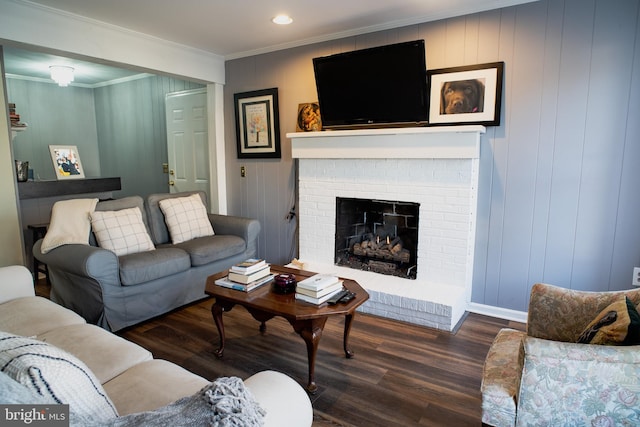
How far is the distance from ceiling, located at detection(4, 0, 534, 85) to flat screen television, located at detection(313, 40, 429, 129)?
1.01 feet

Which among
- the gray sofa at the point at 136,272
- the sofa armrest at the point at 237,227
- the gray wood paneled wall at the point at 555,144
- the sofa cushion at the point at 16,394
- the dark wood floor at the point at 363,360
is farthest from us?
the sofa armrest at the point at 237,227

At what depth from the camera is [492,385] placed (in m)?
1.43

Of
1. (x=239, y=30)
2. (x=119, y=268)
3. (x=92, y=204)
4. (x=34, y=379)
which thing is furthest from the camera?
(x=239, y=30)

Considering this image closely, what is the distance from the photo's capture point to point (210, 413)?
2.85 ft

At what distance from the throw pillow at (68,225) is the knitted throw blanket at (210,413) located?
237 cm

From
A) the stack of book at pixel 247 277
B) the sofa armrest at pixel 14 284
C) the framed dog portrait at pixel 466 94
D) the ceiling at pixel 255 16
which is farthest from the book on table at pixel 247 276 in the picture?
the ceiling at pixel 255 16

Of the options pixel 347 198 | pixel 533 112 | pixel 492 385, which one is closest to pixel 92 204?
pixel 347 198

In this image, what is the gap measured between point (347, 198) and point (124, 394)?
8.30 feet

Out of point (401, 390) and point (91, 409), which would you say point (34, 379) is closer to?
point (91, 409)

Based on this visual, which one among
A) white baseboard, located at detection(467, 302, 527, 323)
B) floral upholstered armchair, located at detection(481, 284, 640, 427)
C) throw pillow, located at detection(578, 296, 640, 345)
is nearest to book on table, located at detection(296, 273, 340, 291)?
floral upholstered armchair, located at detection(481, 284, 640, 427)

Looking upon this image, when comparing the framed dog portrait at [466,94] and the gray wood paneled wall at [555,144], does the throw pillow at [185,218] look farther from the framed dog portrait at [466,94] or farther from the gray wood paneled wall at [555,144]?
the gray wood paneled wall at [555,144]

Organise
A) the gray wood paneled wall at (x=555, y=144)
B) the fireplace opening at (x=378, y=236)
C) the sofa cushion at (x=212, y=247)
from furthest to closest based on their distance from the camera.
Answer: the fireplace opening at (x=378, y=236) → the sofa cushion at (x=212, y=247) → the gray wood paneled wall at (x=555, y=144)

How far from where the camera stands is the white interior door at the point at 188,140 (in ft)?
15.5

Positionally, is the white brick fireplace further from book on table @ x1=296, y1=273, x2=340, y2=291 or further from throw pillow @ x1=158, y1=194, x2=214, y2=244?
throw pillow @ x1=158, y1=194, x2=214, y2=244
